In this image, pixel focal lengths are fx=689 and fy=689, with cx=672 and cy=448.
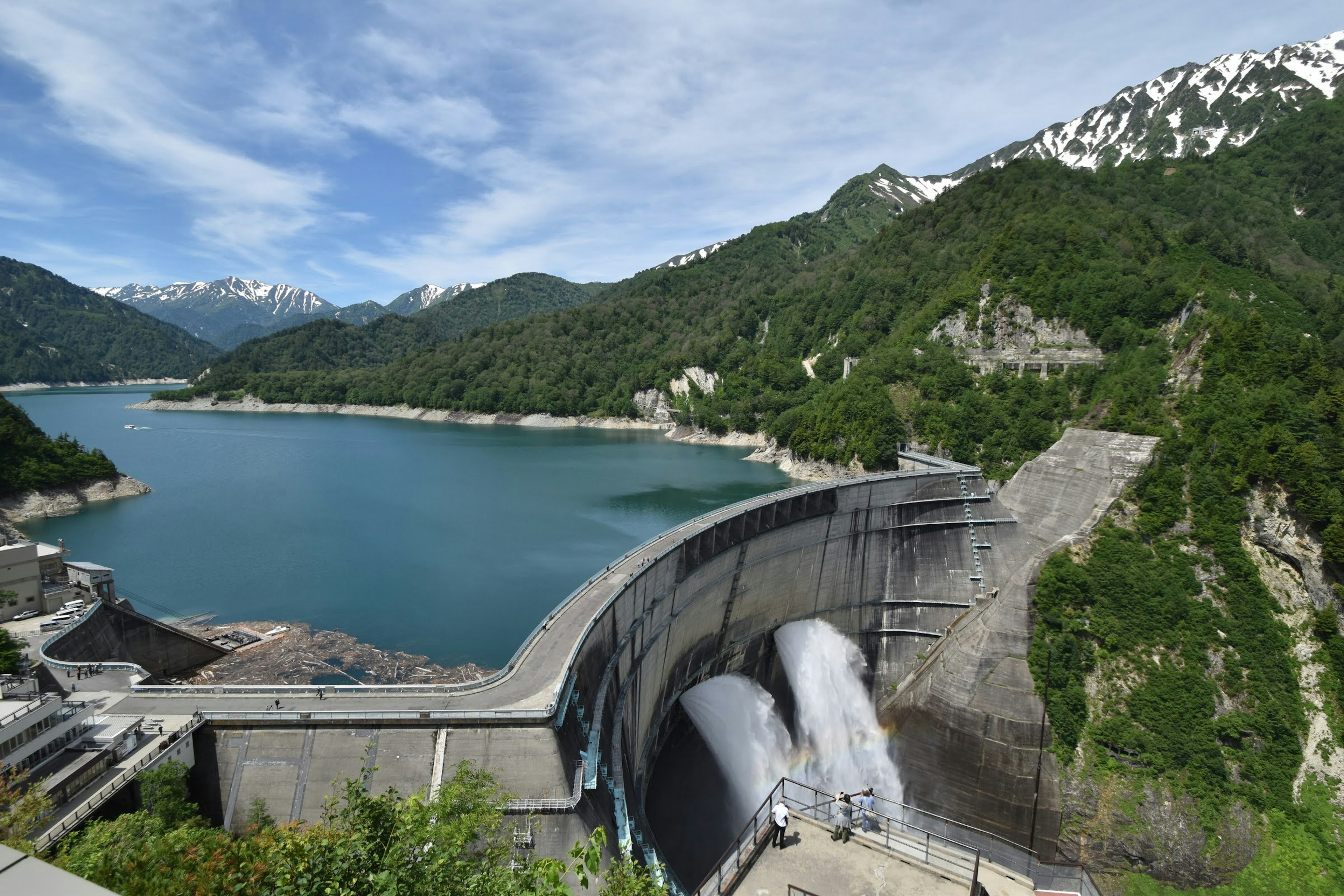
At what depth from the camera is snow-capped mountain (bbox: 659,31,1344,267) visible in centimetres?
12456

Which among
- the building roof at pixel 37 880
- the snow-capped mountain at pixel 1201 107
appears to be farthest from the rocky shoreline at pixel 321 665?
the snow-capped mountain at pixel 1201 107

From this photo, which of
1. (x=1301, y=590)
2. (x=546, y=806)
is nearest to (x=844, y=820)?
(x=546, y=806)

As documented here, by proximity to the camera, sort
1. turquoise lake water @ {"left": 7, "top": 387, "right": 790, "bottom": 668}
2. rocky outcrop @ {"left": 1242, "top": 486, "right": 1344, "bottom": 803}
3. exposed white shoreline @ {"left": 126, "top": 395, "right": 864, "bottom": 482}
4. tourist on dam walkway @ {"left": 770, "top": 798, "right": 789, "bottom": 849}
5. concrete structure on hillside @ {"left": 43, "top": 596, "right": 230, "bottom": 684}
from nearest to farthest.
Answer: tourist on dam walkway @ {"left": 770, "top": 798, "right": 789, "bottom": 849} < concrete structure on hillside @ {"left": 43, "top": 596, "right": 230, "bottom": 684} < rocky outcrop @ {"left": 1242, "top": 486, "right": 1344, "bottom": 803} < turquoise lake water @ {"left": 7, "top": 387, "right": 790, "bottom": 668} < exposed white shoreline @ {"left": 126, "top": 395, "right": 864, "bottom": 482}

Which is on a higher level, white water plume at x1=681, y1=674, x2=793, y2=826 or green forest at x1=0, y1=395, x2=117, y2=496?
green forest at x1=0, y1=395, x2=117, y2=496

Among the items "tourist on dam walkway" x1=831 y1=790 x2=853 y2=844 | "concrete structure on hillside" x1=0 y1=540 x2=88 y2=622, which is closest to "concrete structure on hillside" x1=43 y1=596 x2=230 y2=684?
"concrete structure on hillside" x1=0 y1=540 x2=88 y2=622

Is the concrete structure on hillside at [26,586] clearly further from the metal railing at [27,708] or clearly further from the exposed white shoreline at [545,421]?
the exposed white shoreline at [545,421]

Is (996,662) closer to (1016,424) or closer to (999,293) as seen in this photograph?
(1016,424)

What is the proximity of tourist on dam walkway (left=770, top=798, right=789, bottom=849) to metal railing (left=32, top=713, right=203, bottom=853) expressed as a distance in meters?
12.6

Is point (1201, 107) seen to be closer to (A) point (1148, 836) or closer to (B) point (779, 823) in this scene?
(A) point (1148, 836)

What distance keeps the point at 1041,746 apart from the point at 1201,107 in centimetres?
16709

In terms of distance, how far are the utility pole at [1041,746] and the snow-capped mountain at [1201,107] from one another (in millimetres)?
92623

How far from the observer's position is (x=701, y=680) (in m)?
26.4

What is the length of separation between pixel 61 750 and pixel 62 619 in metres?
13.0

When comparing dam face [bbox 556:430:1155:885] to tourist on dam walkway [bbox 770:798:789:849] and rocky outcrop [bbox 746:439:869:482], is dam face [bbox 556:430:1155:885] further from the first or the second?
rocky outcrop [bbox 746:439:869:482]
